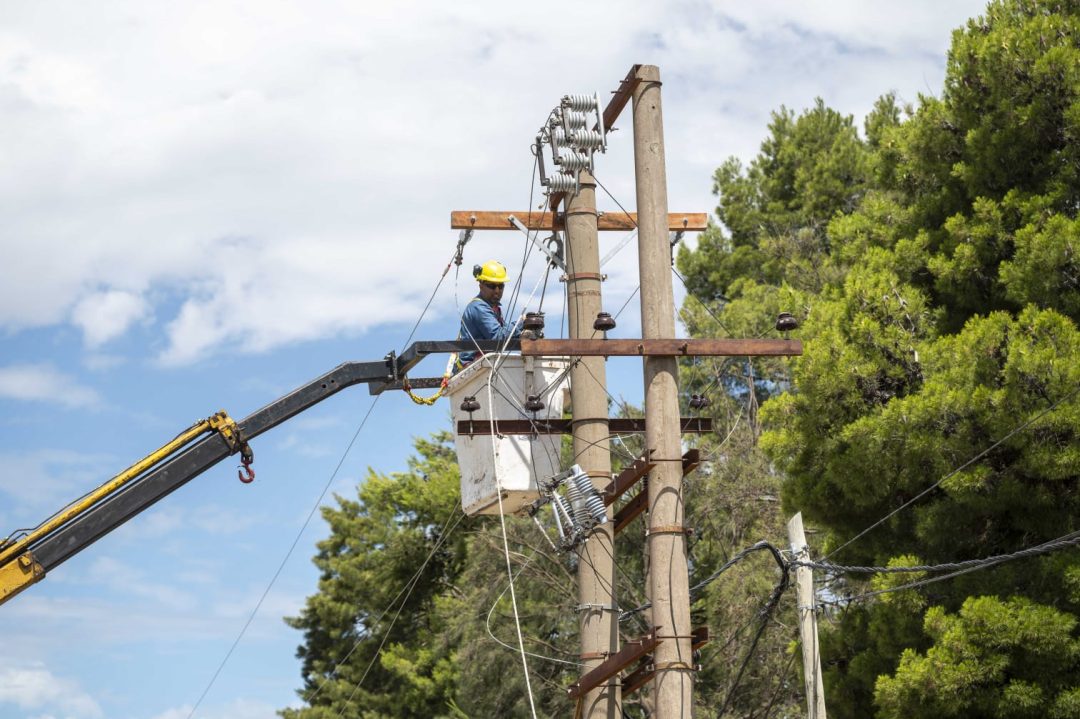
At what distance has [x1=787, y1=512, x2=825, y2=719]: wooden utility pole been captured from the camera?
1359cm

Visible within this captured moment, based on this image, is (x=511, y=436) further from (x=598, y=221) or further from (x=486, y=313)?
(x=598, y=221)

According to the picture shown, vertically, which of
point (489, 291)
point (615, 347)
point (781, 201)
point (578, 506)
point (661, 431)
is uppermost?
point (781, 201)

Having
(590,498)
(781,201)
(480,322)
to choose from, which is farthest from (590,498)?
(781,201)

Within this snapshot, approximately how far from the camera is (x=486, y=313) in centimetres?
1284

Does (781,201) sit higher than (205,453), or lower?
higher

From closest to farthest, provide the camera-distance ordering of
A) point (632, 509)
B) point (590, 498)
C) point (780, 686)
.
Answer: point (590, 498)
point (632, 509)
point (780, 686)

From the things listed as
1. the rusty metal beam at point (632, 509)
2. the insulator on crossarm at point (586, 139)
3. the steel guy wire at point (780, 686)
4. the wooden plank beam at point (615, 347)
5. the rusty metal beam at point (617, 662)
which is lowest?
the rusty metal beam at point (617, 662)

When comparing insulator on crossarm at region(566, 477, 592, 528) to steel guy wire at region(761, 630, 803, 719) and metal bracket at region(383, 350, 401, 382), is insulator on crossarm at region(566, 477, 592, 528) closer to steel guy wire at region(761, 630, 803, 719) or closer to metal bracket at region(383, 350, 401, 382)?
metal bracket at region(383, 350, 401, 382)

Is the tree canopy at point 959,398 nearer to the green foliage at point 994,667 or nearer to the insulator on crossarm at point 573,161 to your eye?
the green foliage at point 994,667

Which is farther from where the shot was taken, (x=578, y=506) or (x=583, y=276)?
(x=583, y=276)

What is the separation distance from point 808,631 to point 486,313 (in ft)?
14.2

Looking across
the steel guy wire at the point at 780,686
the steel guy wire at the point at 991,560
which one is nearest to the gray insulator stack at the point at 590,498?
the steel guy wire at the point at 991,560

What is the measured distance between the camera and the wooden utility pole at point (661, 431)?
1020 centimetres

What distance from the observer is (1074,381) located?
13.6 m
